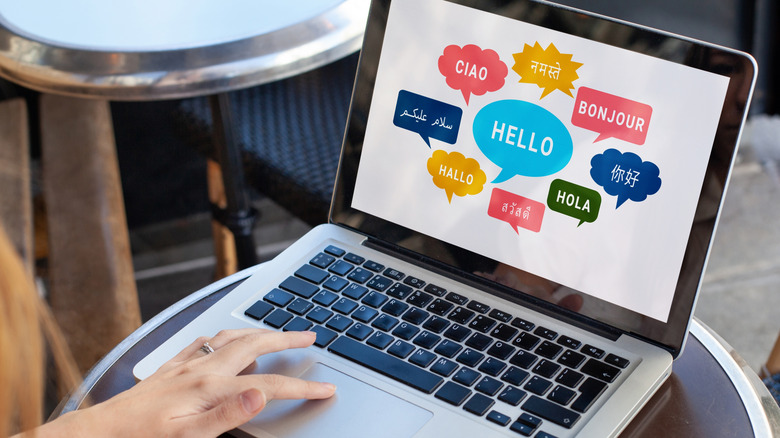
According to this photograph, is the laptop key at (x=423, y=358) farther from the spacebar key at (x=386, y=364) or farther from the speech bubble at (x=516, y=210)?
the speech bubble at (x=516, y=210)

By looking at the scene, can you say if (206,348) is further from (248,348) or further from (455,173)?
(455,173)

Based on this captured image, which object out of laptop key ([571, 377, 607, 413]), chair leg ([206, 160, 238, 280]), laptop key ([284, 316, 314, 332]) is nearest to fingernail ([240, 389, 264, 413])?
laptop key ([284, 316, 314, 332])

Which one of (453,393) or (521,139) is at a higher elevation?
(521,139)

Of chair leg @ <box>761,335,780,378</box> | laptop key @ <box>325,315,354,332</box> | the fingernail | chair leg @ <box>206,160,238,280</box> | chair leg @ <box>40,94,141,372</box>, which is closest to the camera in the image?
the fingernail

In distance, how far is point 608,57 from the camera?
0.62 metres

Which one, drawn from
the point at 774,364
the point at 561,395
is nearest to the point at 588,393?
the point at 561,395

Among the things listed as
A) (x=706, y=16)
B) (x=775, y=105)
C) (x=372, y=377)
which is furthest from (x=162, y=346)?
(x=775, y=105)

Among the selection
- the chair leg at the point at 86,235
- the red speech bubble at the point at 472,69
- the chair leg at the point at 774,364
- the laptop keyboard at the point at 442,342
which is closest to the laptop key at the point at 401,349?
the laptop keyboard at the point at 442,342

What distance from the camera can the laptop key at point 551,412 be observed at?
570 mm

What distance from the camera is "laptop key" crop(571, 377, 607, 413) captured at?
58 centimetres

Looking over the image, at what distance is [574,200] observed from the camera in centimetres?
65

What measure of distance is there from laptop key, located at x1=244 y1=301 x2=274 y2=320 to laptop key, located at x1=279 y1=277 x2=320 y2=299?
0.08ft

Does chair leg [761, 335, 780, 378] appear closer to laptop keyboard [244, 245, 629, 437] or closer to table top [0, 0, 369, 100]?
laptop keyboard [244, 245, 629, 437]

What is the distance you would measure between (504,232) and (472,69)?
13 centimetres
